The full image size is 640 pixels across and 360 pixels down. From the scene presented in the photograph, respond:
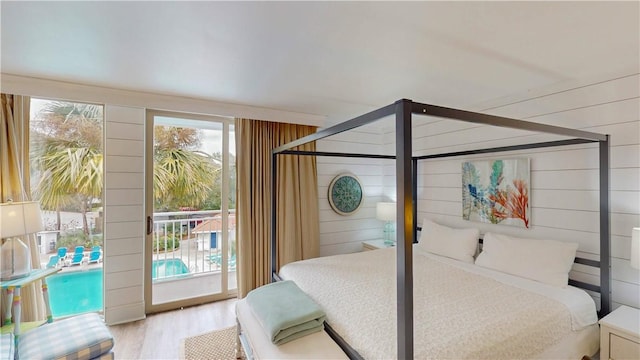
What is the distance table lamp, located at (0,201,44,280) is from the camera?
2111 mm

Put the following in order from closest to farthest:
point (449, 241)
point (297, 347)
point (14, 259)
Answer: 1. point (297, 347)
2. point (14, 259)
3. point (449, 241)

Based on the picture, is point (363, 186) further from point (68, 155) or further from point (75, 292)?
point (75, 292)

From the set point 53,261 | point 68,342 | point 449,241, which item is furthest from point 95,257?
point 449,241

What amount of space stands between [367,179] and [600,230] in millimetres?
2678

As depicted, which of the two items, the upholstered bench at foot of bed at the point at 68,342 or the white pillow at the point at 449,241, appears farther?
the white pillow at the point at 449,241

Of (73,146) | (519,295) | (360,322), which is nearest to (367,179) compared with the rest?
(519,295)

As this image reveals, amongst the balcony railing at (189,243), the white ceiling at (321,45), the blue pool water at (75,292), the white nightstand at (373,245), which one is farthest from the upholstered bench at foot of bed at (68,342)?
the white nightstand at (373,245)

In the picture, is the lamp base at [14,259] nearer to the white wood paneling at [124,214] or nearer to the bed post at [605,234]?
the white wood paneling at [124,214]

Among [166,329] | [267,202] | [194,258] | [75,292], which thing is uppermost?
[267,202]

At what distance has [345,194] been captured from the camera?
415 cm

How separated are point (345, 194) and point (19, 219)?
10.9ft

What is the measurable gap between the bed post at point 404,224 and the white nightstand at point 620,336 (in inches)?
64.9

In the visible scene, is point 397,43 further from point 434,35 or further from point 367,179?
point 367,179

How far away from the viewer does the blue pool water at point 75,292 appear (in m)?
2.84
